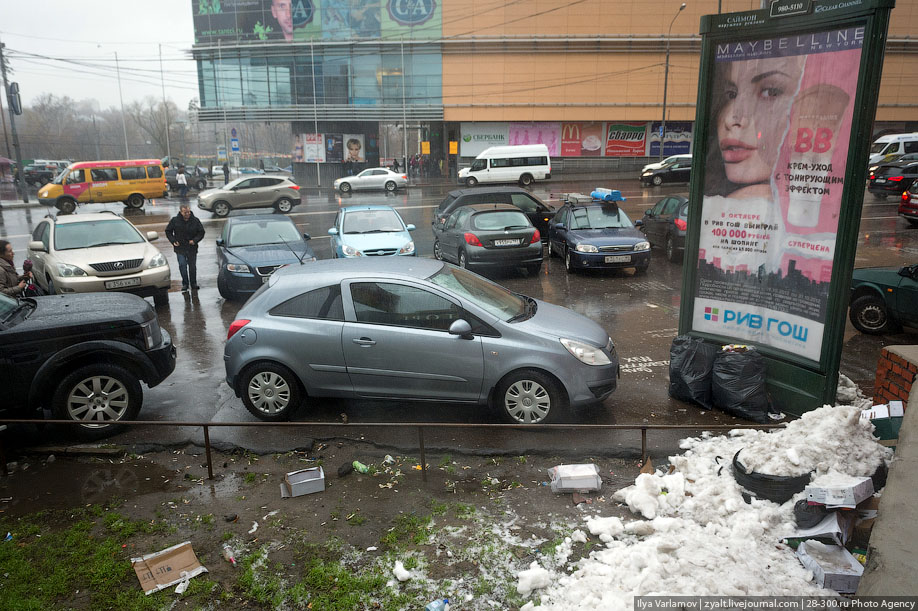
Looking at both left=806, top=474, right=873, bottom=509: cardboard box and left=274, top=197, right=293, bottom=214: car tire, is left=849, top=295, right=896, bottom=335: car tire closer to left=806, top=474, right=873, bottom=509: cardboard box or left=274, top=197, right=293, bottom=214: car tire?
left=806, top=474, right=873, bottom=509: cardboard box

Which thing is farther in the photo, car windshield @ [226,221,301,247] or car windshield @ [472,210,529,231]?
car windshield @ [472,210,529,231]

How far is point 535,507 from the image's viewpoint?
4727mm

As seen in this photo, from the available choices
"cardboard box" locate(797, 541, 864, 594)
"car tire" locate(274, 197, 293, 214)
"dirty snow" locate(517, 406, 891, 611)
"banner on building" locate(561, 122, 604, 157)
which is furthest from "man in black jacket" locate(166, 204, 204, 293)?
"banner on building" locate(561, 122, 604, 157)

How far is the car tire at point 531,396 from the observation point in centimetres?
620

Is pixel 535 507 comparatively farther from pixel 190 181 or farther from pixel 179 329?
pixel 190 181

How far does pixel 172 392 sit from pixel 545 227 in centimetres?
1145

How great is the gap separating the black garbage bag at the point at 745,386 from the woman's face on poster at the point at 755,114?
6.04 ft

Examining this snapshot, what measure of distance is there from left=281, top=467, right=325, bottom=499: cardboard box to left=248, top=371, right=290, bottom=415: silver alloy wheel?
58.8 inches

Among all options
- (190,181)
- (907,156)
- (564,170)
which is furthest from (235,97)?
(907,156)

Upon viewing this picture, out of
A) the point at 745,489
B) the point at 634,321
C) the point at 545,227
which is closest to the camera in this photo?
the point at 745,489

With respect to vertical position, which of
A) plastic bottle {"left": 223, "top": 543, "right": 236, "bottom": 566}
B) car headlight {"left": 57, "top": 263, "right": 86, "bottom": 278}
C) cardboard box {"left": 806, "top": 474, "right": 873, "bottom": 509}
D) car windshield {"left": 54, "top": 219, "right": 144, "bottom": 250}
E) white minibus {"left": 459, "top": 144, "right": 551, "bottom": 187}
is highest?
white minibus {"left": 459, "top": 144, "right": 551, "bottom": 187}

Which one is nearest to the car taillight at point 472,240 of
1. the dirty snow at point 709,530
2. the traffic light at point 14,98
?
the dirty snow at point 709,530

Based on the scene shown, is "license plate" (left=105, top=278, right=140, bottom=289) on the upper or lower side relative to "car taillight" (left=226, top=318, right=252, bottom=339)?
lower

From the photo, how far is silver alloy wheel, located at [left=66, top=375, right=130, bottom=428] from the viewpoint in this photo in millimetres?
6215
